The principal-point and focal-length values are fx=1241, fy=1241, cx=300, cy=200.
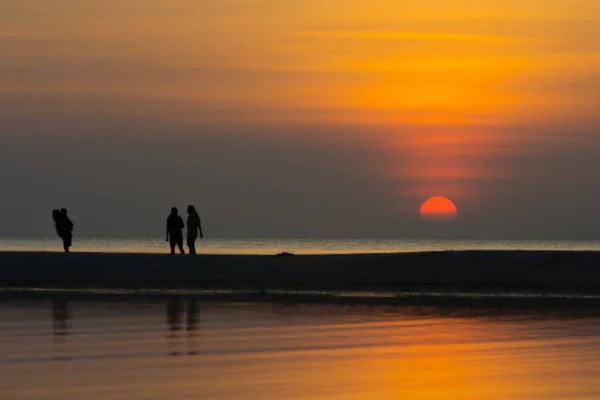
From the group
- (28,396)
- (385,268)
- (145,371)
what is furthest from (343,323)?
(385,268)

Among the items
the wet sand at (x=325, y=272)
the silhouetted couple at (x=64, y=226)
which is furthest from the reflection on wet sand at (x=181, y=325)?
the silhouetted couple at (x=64, y=226)

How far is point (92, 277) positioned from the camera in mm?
30000

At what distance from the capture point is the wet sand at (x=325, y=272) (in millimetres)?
28375

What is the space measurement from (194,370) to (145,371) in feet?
1.65

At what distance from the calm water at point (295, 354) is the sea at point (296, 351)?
0.02 m

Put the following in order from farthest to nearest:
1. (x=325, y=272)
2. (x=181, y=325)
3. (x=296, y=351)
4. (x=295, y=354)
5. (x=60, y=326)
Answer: (x=325, y=272) → (x=181, y=325) → (x=60, y=326) → (x=296, y=351) → (x=295, y=354)

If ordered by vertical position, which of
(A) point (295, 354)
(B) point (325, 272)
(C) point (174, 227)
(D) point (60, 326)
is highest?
(C) point (174, 227)

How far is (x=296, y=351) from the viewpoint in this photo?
14.6m

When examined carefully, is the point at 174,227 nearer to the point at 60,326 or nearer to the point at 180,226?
the point at 180,226

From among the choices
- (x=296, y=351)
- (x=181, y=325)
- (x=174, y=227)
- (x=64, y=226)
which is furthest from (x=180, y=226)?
(x=296, y=351)

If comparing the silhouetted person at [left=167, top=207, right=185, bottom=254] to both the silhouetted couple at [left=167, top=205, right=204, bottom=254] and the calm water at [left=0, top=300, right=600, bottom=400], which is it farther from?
the calm water at [left=0, top=300, right=600, bottom=400]

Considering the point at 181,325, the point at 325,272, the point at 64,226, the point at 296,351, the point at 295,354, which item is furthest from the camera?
the point at 64,226

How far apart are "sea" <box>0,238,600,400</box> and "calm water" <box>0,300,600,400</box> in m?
0.02

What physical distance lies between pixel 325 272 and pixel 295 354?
1558cm
